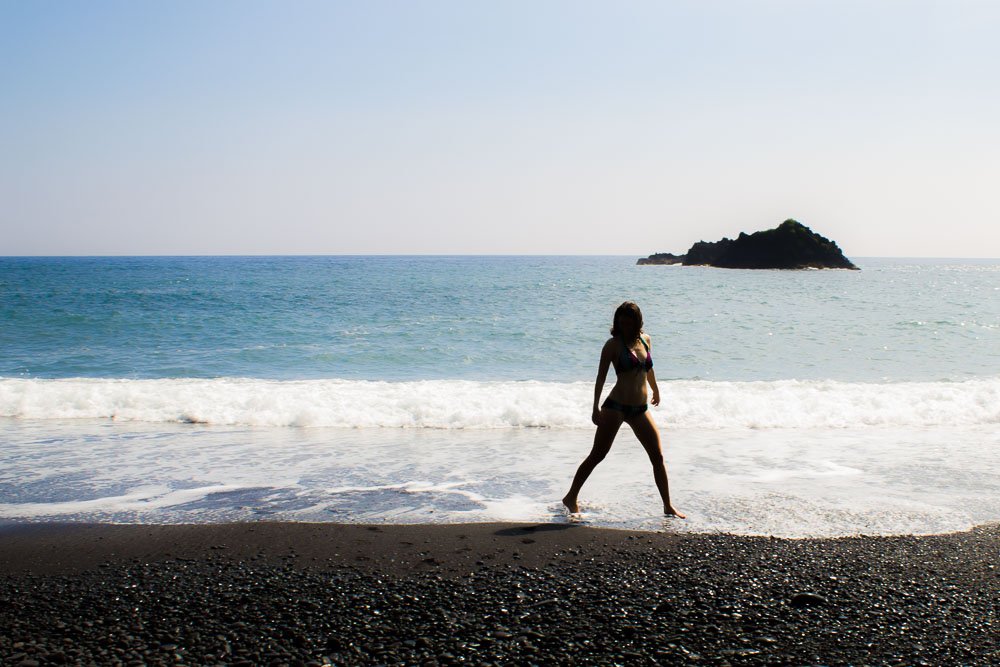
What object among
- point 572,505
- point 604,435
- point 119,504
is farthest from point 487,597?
point 119,504

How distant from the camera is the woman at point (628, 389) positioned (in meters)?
5.92

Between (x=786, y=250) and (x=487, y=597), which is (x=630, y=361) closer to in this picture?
(x=487, y=597)

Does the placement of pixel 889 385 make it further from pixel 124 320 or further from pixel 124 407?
pixel 124 320

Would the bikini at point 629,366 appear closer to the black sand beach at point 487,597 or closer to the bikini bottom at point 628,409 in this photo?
the bikini bottom at point 628,409

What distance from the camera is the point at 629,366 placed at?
5930mm

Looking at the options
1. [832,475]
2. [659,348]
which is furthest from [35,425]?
[659,348]

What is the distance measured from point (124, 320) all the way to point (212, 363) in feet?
37.4

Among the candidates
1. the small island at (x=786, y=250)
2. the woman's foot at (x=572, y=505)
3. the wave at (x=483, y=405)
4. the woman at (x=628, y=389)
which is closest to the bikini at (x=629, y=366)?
the woman at (x=628, y=389)

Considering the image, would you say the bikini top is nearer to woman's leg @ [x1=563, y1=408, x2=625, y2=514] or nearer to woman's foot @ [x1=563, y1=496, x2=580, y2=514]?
woman's leg @ [x1=563, y1=408, x2=625, y2=514]

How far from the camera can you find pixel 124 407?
12.2m

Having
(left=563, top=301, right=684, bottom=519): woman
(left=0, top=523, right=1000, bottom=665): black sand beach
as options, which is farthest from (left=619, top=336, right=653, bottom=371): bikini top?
(left=0, top=523, right=1000, bottom=665): black sand beach

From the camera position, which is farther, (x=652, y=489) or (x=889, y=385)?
(x=889, y=385)

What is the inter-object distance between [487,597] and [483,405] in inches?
306

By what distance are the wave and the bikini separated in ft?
16.2
